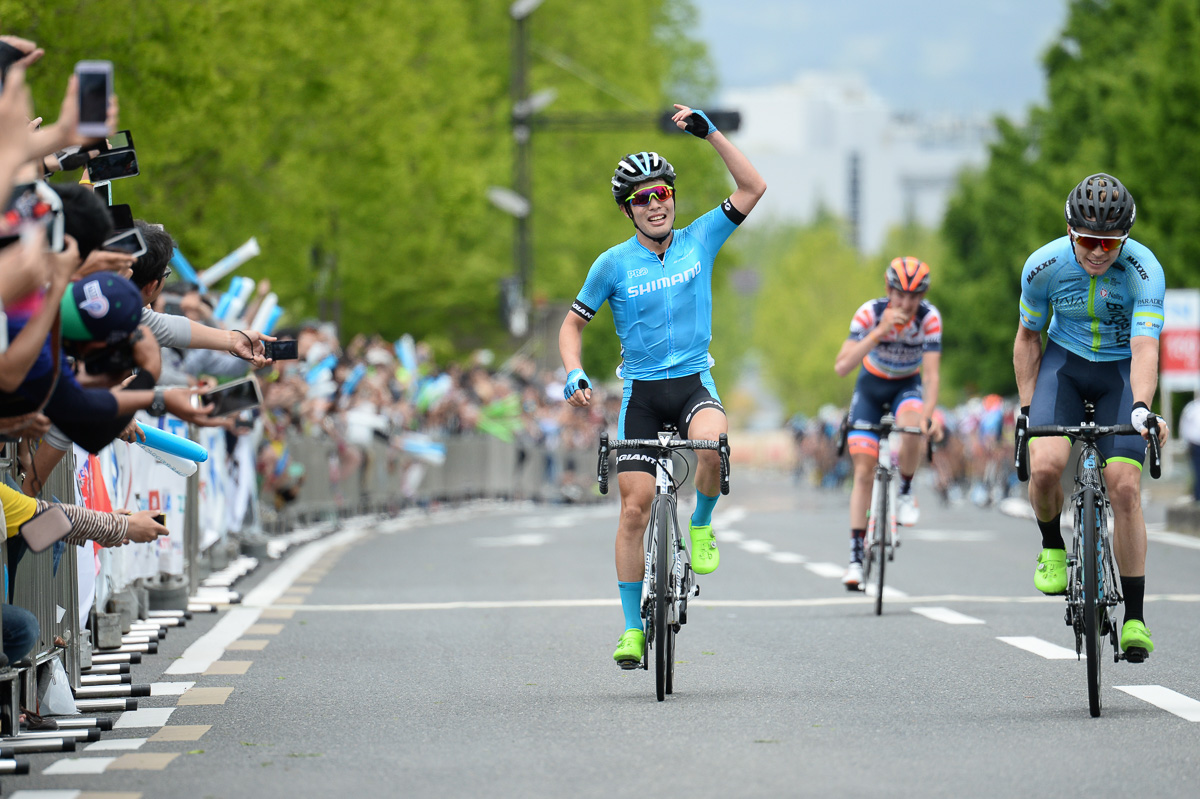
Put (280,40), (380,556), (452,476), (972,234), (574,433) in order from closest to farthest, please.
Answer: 1. (380,556)
2. (280,40)
3. (452,476)
4. (574,433)
5. (972,234)

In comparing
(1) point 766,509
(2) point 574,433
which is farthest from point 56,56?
(2) point 574,433

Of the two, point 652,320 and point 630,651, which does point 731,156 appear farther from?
point 630,651

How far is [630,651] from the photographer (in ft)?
29.7

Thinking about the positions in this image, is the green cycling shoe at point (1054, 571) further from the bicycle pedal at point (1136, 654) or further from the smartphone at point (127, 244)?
the smartphone at point (127, 244)

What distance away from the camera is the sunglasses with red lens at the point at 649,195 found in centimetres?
943

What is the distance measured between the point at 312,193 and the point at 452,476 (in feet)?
18.6

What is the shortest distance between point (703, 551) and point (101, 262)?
3683 millimetres

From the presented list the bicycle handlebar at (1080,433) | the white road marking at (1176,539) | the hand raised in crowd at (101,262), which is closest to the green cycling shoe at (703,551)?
the bicycle handlebar at (1080,433)

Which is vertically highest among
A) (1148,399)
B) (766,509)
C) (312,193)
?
(312,193)

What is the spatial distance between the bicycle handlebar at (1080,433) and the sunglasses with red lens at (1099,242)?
745 millimetres

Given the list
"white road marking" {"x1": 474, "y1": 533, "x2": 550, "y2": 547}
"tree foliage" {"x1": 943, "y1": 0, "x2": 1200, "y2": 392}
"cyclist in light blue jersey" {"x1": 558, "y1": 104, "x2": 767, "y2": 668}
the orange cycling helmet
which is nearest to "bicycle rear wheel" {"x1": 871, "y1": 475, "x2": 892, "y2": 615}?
the orange cycling helmet

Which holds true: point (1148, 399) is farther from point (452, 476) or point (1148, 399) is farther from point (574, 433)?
point (574, 433)

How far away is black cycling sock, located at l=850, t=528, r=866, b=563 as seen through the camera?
45.0ft

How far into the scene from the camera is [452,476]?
33.5 meters
